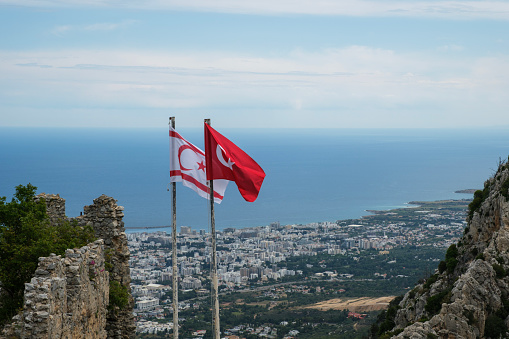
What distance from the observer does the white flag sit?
1149 cm

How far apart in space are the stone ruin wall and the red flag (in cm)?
314

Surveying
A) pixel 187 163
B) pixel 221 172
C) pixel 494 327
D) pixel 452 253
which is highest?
pixel 187 163

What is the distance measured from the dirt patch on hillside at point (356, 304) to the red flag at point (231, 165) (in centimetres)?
3765

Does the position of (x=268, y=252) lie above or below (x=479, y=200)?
below

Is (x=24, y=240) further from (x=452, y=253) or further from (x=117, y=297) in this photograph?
(x=452, y=253)

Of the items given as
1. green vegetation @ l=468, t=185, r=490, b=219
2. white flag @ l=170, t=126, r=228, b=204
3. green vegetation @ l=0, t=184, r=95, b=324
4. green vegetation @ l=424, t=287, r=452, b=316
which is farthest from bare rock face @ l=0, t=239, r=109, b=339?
green vegetation @ l=468, t=185, r=490, b=219

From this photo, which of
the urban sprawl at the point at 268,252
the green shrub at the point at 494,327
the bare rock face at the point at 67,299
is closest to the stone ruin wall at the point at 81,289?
the bare rock face at the point at 67,299

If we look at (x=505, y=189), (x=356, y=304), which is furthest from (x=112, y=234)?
(x=356, y=304)

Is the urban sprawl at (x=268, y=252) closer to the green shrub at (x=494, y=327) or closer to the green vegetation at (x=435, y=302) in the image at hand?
the green vegetation at (x=435, y=302)

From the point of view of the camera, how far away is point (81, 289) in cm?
1123

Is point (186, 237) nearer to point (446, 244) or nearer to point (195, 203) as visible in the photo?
point (446, 244)

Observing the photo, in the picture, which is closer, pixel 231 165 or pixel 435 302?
pixel 231 165

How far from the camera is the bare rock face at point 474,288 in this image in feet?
59.8

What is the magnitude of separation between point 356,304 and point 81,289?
1602 inches
